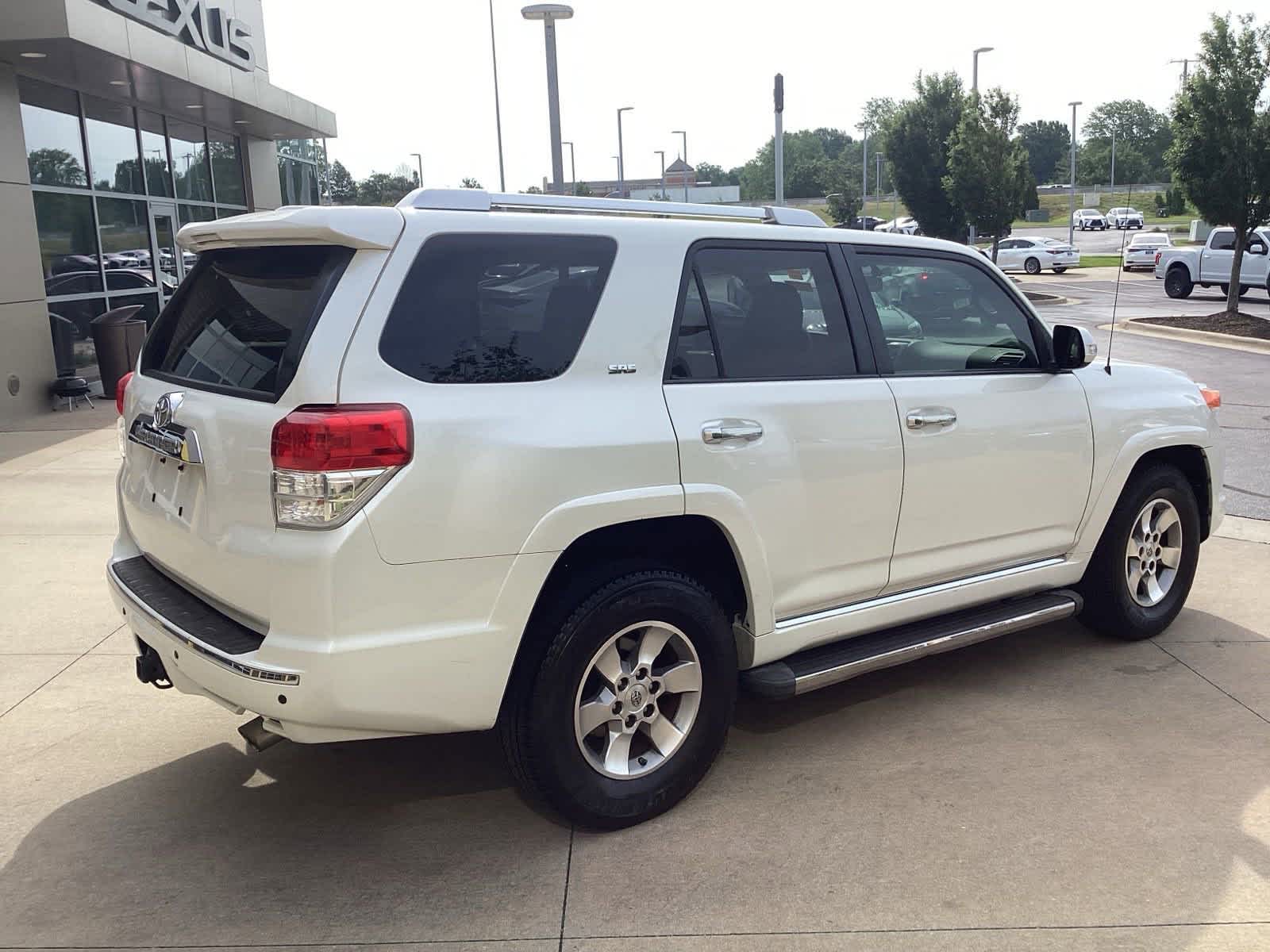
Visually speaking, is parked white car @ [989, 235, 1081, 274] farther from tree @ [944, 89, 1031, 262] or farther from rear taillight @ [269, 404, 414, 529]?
rear taillight @ [269, 404, 414, 529]

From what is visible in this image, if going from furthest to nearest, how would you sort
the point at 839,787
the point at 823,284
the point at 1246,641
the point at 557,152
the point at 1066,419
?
the point at 557,152 < the point at 1246,641 < the point at 1066,419 < the point at 823,284 < the point at 839,787

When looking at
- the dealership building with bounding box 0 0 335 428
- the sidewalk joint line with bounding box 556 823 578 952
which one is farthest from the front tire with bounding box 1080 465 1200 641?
the dealership building with bounding box 0 0 335 428

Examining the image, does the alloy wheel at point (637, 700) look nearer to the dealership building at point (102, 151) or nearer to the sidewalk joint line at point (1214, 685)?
the sidewalk joint line at point (1214, 685)

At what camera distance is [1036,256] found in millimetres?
42875

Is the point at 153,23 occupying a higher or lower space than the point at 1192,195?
higher

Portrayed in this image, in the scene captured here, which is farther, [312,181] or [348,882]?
[312,181]

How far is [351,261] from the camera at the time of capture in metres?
3.08

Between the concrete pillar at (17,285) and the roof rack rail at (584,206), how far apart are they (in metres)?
10.4

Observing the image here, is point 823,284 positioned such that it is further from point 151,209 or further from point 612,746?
point 151,209

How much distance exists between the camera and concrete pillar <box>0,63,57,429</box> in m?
12.3

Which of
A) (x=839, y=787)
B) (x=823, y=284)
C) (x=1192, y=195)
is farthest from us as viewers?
(x=1192, y=195)

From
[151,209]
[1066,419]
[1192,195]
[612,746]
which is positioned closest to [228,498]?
[612,746]

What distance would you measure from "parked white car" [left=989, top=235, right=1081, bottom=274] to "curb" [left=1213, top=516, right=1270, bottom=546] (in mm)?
36566

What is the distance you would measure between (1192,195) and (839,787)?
62.4 ft
